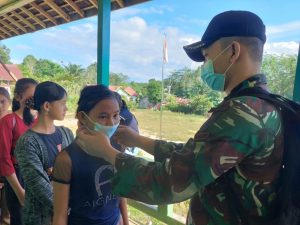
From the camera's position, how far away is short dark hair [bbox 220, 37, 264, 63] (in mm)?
752

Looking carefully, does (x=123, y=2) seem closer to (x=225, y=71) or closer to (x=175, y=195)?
(x=225, y=71)

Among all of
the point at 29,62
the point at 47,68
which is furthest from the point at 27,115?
the point at 29,62

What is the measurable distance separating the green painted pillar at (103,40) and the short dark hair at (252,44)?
1816 millimetres

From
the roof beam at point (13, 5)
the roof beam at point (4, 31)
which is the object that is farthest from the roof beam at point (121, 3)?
the roof beam at point (4, 31)

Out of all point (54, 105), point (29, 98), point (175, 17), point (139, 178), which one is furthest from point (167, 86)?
point (139, 178)

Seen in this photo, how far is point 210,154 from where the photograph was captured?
2.10ft

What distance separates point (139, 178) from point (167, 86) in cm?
147

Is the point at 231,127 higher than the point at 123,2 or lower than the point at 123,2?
lower

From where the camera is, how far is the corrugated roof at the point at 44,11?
290 cm

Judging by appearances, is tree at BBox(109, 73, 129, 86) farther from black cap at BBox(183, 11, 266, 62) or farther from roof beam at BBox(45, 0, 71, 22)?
black cap at BBox(183, 11, 266, 62)

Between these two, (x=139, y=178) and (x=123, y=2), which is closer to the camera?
(x=139, y=178)

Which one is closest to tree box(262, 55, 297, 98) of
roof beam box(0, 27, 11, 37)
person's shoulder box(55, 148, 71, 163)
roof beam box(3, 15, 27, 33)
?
person's shoulder box(55, 148, 71, 163)

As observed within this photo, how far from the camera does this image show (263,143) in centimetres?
65

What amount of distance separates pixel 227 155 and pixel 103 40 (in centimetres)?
204
